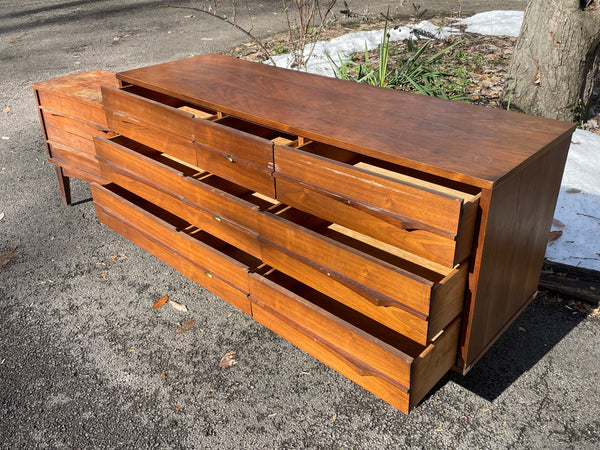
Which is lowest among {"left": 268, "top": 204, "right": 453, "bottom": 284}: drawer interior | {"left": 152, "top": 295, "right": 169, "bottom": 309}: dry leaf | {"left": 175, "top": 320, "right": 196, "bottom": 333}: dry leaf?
{"left": 175, "top": 320, "right": 196, "bottom": 333}: dry leaf

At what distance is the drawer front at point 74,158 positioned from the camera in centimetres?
361

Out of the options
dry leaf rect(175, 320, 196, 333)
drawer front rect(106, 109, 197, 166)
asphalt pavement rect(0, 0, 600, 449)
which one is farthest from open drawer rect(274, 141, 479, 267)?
dry leaf rect(175, 320, 196, 333)

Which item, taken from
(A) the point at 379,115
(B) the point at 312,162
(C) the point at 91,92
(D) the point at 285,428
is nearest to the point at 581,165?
(A) the point at 379,115

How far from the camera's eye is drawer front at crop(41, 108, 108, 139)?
3444 millimetres

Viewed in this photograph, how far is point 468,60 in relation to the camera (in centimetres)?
582

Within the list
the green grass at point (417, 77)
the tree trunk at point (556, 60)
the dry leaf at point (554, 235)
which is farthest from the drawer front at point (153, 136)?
the tree trunk at point (556, 60)

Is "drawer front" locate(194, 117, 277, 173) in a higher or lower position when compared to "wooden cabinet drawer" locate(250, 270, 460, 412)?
higher

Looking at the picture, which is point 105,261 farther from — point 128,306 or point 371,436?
point 371,436

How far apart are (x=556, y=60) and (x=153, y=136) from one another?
3.17 metres

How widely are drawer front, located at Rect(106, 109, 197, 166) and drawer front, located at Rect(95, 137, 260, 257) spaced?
3.1 inches

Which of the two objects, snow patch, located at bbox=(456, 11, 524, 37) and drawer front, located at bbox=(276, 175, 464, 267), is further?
snow patch, located at bbox=(456, 11, 524, 37)

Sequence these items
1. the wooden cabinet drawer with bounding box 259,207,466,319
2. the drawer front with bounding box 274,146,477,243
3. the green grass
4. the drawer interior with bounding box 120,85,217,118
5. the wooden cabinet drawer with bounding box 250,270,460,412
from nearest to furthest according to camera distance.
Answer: the drawer front with bounding box 274,146,477,243 < the wooden cabinet drawer with bounding box 259,207,466,319 < the wooden cabinet drawer with bounding box 250,270,460,412 < the drawer interior with bounding box 120,85,217,118 < the green grass

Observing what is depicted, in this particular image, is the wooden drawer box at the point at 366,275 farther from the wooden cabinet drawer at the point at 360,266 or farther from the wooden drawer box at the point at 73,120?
the wooden drawer box at the point at 73,120

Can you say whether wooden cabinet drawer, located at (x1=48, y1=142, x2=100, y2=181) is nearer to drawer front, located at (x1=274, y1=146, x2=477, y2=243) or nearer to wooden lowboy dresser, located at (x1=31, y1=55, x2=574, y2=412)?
wooden lowboy dresser, located at (x1=31, y1=55, x2=574, y2=412)
